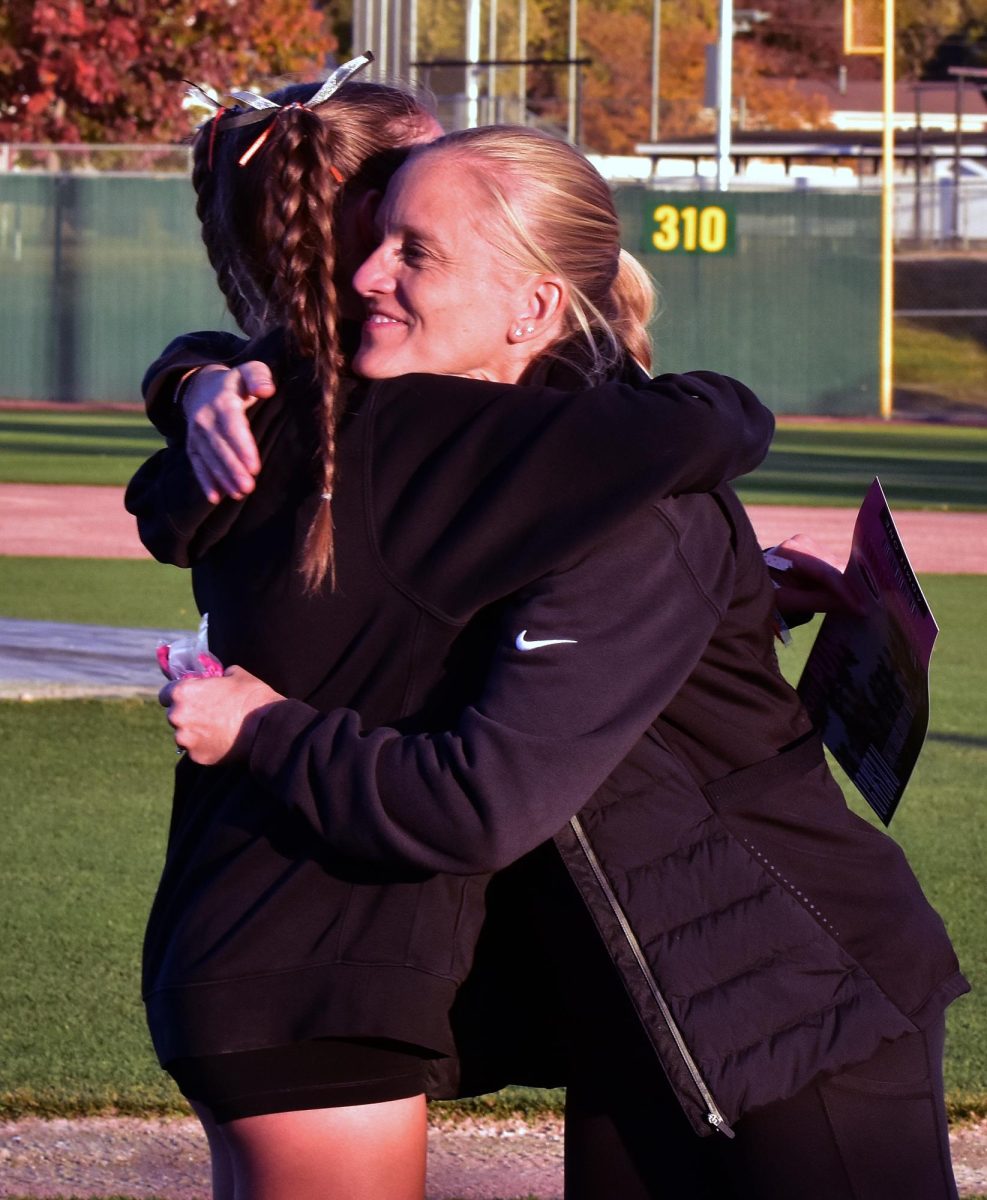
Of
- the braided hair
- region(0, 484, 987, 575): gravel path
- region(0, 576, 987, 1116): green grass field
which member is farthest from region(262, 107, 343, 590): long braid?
region(0, 484, 987, 575): gravel path

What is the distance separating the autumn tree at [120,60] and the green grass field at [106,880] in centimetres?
2204

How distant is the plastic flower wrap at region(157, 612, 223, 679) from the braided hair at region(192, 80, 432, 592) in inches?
6.1

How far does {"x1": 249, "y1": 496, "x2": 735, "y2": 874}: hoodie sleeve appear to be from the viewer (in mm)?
1882

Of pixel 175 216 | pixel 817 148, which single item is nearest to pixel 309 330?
pixel 175 216

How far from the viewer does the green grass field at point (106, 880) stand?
4.13m

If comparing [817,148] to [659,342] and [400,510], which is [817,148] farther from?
[400,510]

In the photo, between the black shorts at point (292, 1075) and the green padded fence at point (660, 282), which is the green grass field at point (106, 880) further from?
the green padded fence at point (660, 282)

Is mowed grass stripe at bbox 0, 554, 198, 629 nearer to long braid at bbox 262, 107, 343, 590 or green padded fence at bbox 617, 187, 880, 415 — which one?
long braid at bbox 262, 107, 343, 590

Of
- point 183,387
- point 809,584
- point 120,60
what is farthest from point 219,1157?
point 120,60

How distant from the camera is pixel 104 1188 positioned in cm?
359

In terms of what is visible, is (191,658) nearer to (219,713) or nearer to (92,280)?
(219,713)

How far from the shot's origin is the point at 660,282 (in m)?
29.1

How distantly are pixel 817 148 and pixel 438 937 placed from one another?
2342 inches

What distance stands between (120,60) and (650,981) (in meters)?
28.9
